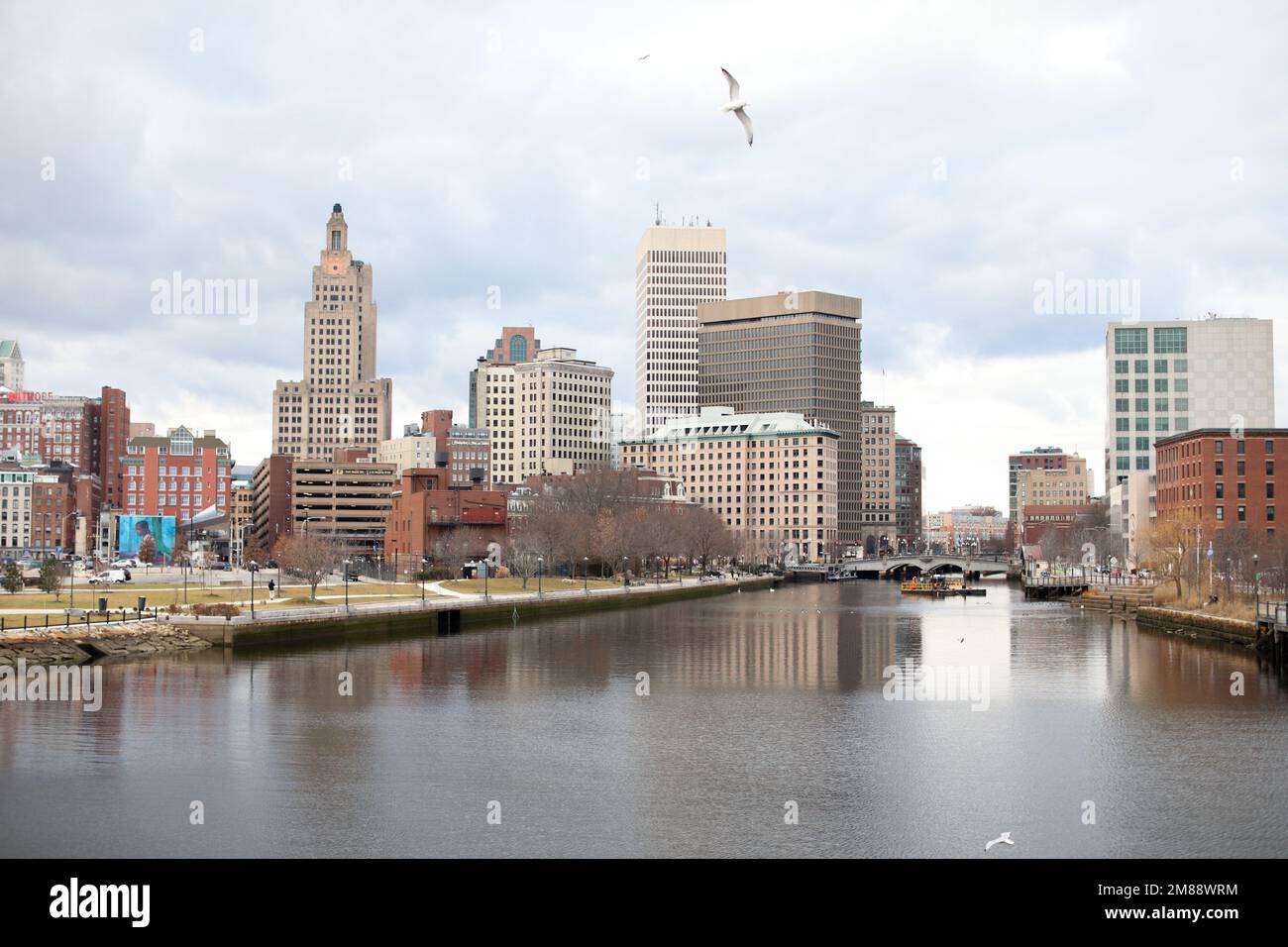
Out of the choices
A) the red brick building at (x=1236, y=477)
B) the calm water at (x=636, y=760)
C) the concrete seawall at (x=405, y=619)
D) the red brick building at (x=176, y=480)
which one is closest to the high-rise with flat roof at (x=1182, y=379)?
the red brick building at (x=1236, y=477)

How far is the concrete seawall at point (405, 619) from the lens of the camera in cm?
5747

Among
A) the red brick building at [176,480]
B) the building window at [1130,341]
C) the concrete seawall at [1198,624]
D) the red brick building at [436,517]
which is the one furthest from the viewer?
the red brick building at [176,480]

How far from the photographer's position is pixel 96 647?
51438 mm

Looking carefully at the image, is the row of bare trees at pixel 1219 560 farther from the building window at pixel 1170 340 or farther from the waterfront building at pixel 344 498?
the waterfront building at pixel 344 498

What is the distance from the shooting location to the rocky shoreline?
157 ft

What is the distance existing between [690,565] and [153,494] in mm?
82888

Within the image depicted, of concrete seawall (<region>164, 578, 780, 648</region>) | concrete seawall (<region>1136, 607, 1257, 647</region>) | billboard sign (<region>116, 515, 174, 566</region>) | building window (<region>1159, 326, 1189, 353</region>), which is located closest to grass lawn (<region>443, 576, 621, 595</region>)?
concrete seawall (<region>164, 578, 780, 648</region>)

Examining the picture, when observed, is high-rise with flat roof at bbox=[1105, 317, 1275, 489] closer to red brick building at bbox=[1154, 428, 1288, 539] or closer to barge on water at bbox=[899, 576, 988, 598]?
barge on water at bbox=[899, 576, 988, 598]

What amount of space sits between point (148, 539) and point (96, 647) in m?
103

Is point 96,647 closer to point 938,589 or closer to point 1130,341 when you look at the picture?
point 938,589

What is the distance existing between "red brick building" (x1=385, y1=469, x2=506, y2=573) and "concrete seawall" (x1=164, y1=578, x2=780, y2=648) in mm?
28276

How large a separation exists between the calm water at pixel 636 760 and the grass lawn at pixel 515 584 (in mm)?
38052
